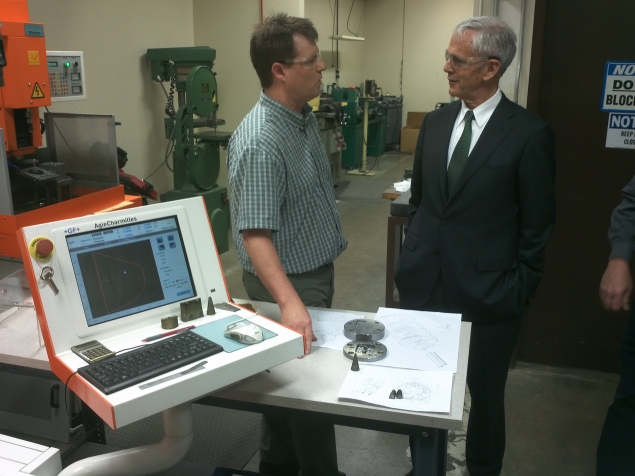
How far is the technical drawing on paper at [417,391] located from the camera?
3.75 feet

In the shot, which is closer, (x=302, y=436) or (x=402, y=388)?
(x=402, y=388)

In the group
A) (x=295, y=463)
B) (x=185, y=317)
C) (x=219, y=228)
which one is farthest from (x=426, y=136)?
(x=219, y=228)

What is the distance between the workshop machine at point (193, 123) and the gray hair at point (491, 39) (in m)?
2.49

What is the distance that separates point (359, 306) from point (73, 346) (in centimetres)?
248

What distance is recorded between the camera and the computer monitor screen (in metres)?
1.17

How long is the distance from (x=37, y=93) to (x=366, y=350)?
1533 millimetres

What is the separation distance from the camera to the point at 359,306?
11.5 ft

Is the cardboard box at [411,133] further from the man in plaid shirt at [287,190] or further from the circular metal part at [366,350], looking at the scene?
the circular metal part at [366,350]

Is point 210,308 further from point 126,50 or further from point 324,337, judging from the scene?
point 126,50

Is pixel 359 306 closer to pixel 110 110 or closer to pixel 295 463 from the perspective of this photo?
pixel 295 463

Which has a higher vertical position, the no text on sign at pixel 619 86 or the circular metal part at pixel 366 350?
the no text on sign at pixel 619 86

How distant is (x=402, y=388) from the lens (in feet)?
3.87

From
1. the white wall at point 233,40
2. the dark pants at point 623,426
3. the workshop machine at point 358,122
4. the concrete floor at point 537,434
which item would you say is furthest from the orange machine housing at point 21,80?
the workshop machine at point 358,122

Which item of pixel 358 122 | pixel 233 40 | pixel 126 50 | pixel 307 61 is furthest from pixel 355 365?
pixel 358 122
